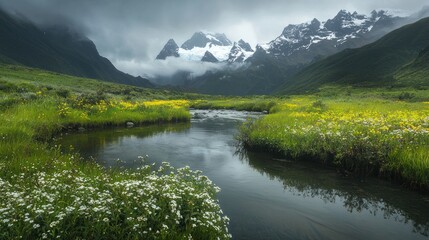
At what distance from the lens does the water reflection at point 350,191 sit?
432 inches

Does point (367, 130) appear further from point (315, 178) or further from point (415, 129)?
point (315, 178)

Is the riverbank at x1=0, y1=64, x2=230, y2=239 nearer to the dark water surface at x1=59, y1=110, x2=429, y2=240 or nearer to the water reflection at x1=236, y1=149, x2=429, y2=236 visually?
the dark water surface at x1=59, y1=110, x2=429, y2=240

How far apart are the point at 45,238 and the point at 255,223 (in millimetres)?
6085

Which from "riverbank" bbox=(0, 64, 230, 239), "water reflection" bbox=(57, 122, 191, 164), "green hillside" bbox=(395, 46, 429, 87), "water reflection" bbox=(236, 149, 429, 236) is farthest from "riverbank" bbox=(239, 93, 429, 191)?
"green hillside" bbox=(395, 46, 429, 87)

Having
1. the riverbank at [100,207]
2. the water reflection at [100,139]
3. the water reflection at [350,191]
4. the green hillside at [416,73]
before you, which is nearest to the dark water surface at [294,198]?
the water reflection at [350,191]

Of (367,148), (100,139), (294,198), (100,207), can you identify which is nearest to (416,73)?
(367,148)

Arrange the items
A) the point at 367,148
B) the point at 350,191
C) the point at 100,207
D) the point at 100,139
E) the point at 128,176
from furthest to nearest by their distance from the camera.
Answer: the point at 100,139 → the point at 367,148 → the point at 350,191 → the point at 128,176 → the point at 100,207

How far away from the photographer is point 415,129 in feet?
52.4

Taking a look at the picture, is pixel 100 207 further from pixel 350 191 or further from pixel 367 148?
pixel 367 148

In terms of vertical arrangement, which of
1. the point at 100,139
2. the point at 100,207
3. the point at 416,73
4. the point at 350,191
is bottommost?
the point at 100,139

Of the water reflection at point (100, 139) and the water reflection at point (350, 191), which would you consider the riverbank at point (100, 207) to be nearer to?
the water reflection at point (350, 191)

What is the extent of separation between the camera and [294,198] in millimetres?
12453

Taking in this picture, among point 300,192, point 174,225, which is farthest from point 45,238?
point 300,192

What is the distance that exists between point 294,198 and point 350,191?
247cm
